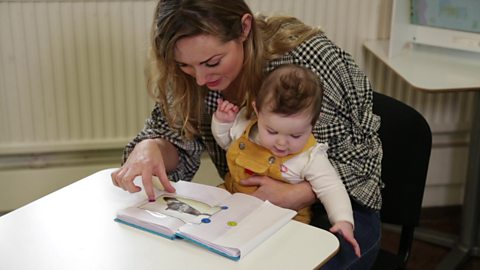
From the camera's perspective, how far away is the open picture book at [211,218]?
4.13 ft

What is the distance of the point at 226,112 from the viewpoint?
5.32 ft

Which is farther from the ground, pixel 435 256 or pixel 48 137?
pixel 48 137

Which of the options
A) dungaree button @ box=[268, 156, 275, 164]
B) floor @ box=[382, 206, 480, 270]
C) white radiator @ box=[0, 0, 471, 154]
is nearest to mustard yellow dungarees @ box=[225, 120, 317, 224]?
dungaree button @ box=[268, 156, 275, 164]

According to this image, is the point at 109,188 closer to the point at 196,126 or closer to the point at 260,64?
the point at 196,126

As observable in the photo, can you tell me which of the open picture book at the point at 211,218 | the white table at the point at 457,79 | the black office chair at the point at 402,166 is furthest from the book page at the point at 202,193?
the white table at the point at 457,79

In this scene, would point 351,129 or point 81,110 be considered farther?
point 81,110

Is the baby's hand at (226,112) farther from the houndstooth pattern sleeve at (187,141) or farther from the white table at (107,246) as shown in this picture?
the white table at (107,246)

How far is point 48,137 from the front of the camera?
271cm

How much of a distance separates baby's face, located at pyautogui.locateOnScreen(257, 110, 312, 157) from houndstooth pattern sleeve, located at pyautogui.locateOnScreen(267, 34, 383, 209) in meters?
0.15

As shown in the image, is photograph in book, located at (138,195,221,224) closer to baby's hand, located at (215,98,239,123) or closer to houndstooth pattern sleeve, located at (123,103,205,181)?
baby's hand, located at (215,98,239,123)

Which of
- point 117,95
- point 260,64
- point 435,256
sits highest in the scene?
point 260,64

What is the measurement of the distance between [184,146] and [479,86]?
1084mm

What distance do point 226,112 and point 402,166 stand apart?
0.49 meters

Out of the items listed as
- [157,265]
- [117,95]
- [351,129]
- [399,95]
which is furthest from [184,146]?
[399,95]
